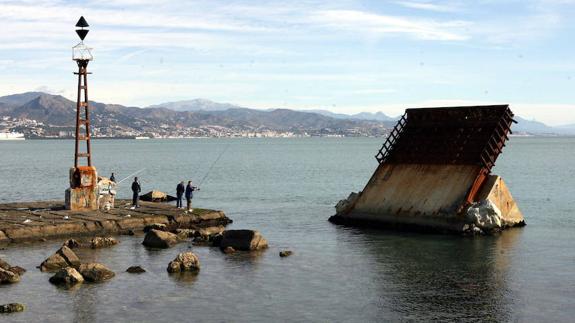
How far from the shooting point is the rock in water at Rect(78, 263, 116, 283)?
26.2 m

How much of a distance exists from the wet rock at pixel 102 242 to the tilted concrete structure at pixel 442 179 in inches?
569

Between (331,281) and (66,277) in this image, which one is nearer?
(66,277)

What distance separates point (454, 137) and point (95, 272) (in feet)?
72.9

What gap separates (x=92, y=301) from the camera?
23.5 m

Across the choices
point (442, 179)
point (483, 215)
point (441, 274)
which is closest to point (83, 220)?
point (441, 274)

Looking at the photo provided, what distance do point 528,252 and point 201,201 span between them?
31396 millimetres

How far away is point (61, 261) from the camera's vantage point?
28.4 metres

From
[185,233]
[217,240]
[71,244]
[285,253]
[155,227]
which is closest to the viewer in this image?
[285,253]

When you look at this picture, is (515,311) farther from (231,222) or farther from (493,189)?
(231,222)

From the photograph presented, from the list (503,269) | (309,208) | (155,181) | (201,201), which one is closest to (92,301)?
(503,269)

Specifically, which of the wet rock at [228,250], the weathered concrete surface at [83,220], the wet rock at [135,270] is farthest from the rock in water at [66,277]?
the weathered concrete surface at [83,220]

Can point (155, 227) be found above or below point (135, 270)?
above

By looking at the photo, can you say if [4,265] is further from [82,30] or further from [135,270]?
[82,30]

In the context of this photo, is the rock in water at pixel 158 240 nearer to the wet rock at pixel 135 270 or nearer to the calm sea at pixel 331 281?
the calm sea at pixel 331 281
